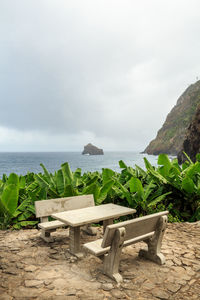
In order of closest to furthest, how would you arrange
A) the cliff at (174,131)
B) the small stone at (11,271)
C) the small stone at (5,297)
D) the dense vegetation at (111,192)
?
the small stone at (5,297), the small stone at (11,271), the dense vegetation at (111,192), the cliff at (174,131)

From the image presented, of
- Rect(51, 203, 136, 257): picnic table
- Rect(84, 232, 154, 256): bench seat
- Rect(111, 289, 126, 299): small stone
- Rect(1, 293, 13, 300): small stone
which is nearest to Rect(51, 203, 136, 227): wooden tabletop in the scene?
Rect(51, 203, 136, 257): picnic table

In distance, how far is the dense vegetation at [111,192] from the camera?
5.26m

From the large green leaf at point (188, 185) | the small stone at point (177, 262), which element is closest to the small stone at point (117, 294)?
the small stone at point (177, 262)

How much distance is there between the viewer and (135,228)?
321 centimetres

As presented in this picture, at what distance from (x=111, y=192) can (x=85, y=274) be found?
329 centimetres

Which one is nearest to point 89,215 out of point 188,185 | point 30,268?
point 30,268

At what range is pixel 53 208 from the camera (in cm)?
452

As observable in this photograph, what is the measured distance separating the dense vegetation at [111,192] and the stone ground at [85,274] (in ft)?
3.17

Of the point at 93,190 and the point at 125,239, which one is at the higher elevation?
the point at 93,190

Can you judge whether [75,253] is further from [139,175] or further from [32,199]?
[139,175]

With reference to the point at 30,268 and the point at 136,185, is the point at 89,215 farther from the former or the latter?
the point at 136,185

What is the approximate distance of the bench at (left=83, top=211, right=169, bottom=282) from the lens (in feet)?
9.73

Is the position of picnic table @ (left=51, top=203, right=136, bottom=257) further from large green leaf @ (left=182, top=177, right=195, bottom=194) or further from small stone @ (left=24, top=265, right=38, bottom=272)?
large green leaf @ (left=182, top=177, right=195, bottom=194)

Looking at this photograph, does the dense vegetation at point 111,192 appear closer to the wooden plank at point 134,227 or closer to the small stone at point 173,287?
the wooden plank at point 134,227
